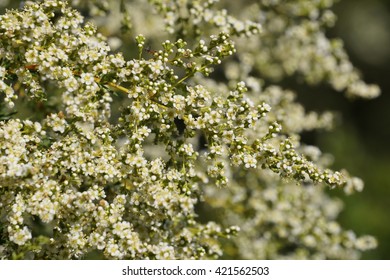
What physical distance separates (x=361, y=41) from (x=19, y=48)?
7.70 metres

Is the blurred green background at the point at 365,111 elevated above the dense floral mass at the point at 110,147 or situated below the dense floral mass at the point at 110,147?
above

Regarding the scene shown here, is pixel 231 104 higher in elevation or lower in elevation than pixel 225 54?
lower

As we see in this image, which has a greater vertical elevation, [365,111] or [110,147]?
[365,111]

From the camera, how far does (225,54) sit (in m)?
2.18

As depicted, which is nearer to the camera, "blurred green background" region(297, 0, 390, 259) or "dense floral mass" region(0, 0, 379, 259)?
"dense floral mass" region(0, 0, 379, 259)

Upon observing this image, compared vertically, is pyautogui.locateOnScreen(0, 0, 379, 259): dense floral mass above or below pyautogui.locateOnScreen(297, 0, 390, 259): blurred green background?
below

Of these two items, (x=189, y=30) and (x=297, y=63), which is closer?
(x=189, y=30)

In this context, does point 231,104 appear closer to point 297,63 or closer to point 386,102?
point 297,63

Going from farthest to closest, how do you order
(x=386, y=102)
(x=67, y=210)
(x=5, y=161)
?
(x=386, y=102)
(x=67, y=210)
(x=5, y=161)

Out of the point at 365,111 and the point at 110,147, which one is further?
the point at 365,111

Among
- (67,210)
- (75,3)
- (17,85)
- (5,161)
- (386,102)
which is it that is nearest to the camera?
(5,161)

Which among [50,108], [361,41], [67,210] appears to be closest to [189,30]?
[50,108]

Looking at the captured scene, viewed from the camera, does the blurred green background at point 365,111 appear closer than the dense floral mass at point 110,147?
No

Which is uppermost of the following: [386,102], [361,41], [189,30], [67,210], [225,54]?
[361,41]
